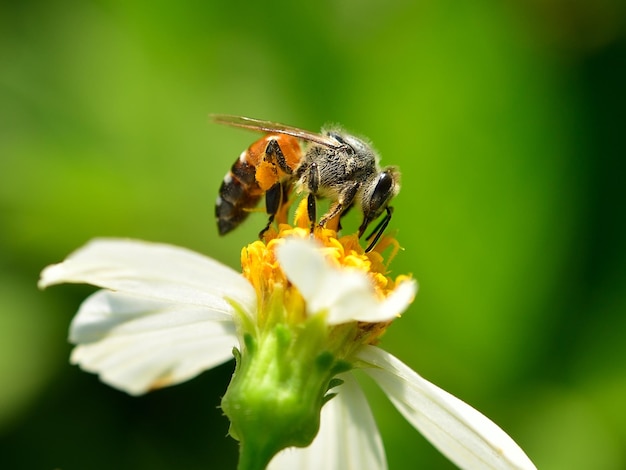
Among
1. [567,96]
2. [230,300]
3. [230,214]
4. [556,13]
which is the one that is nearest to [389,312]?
[230,300]

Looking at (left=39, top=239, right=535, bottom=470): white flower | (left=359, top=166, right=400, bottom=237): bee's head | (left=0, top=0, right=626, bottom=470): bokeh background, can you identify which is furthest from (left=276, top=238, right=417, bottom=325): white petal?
(left=0, top=0, right=626, bottom=470): bokeh background

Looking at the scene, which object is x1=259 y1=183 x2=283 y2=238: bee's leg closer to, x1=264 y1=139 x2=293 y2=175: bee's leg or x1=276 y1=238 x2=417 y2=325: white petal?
x1=264 y1=139 x2=293 y2=175: bee's leg

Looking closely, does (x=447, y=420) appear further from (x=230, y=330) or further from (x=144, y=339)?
(x=144, y=339)

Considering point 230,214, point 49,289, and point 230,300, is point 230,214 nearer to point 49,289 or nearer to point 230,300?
point 230,300

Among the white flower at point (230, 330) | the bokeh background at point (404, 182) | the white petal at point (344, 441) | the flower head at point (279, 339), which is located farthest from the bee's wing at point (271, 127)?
the bokeh background at point (404, 182)

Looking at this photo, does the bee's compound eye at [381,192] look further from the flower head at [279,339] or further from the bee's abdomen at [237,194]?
the bee's abdomen at [237,194]

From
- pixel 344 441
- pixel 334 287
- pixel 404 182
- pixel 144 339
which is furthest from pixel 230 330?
pixel 404 182

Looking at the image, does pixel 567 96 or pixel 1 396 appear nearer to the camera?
pixel 1 396
